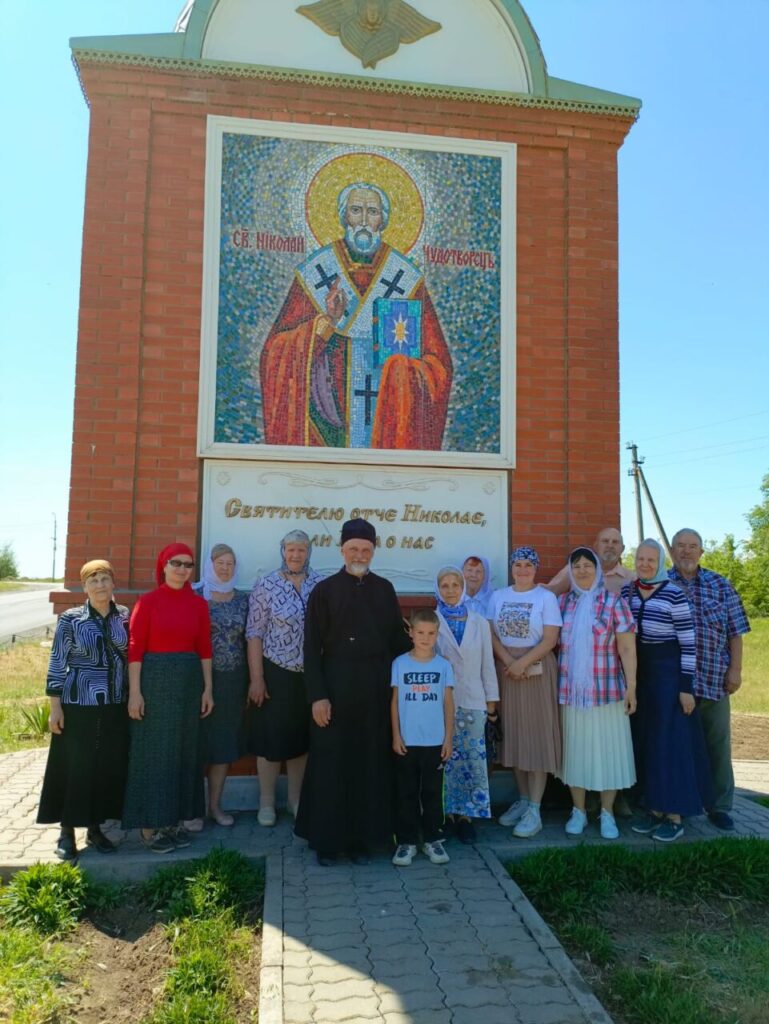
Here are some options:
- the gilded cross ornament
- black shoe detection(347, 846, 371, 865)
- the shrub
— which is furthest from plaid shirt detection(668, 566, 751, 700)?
the gilded cross ornament

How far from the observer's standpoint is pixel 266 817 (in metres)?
4.92

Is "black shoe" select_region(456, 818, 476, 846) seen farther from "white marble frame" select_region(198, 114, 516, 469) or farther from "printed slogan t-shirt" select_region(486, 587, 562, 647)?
"white marble frame" select_region(198, 114, 516, 469)

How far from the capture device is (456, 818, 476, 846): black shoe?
459cm

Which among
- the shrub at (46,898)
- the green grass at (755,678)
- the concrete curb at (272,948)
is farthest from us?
the green grass at (755,678)

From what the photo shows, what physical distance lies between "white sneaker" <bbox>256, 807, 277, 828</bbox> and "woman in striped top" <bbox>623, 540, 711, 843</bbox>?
224 centimetres

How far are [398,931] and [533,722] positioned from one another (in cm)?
173

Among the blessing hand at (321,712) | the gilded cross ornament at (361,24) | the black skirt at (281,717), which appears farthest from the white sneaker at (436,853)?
the gilded cross ornament at (361,24)

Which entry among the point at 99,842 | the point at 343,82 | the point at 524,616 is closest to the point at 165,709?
the point at 99,842

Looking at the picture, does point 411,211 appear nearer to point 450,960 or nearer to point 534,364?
point 534,364

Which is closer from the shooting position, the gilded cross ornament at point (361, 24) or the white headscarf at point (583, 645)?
the white headscarf at point (583, 645)

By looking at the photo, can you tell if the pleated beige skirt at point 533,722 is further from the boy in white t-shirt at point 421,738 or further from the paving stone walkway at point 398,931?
the boy in white t-shirt at point 421,738

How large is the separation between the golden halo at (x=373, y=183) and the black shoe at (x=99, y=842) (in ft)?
13.5

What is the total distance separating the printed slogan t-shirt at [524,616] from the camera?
4.84 metres

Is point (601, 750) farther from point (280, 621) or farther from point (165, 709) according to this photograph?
point (165, 709)
